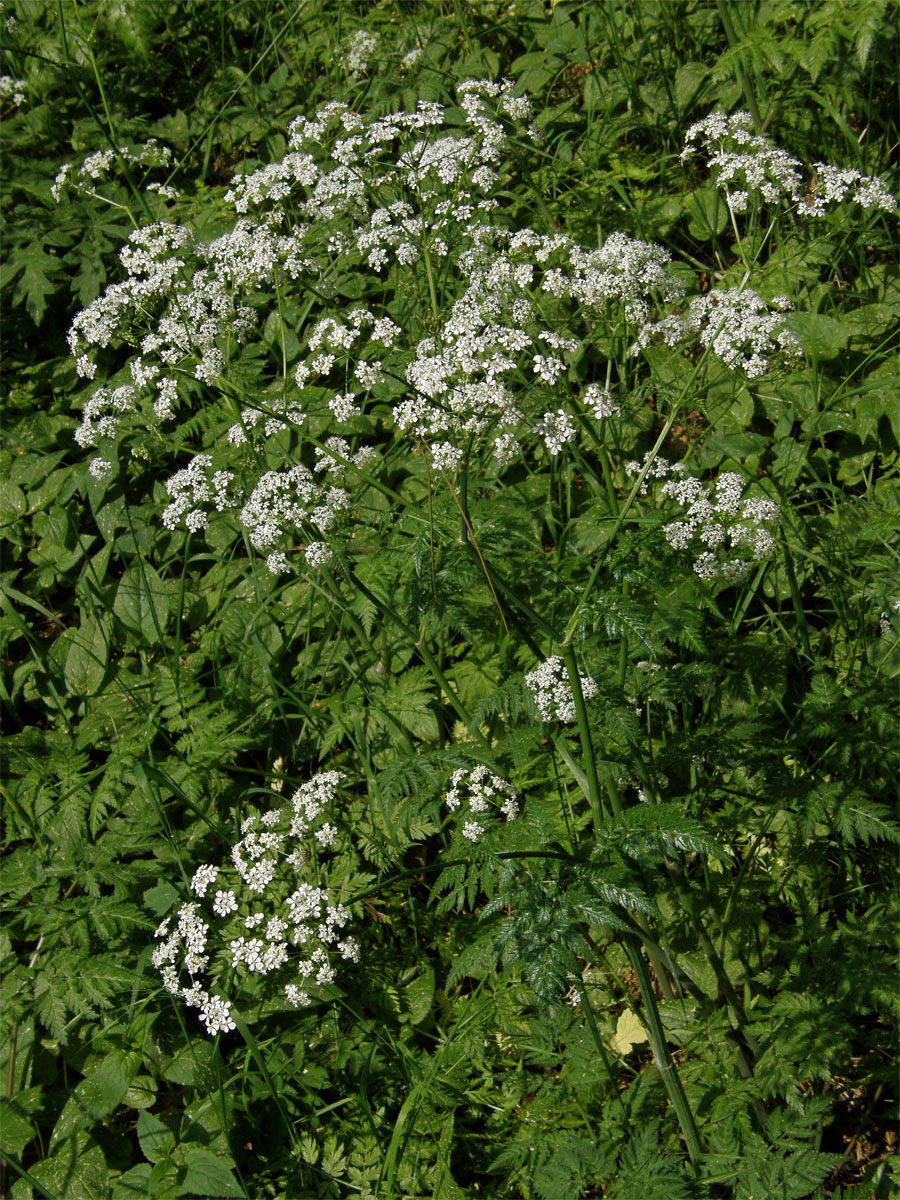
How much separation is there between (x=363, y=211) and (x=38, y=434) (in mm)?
2562

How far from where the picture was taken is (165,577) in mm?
4727

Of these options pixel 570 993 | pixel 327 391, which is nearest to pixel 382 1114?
pixel 570 993

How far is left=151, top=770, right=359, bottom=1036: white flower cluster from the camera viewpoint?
2.92 m

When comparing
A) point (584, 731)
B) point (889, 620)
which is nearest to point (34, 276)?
point (584, 731)

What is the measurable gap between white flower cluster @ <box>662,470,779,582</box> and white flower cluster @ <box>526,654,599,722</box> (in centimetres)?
51

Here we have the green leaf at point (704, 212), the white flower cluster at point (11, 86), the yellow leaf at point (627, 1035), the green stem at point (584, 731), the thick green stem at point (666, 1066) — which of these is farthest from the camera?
the white flower cluster at point (11, 86)

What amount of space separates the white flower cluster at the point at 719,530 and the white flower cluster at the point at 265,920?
1523mm

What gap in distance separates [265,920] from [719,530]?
204 centimetres

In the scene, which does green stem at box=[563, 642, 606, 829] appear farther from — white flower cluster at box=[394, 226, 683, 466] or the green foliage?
white flower cluster at box=[394, 226, 683, 466]

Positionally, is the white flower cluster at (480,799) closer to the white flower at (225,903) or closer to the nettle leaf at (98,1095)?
the white flower at (225,903)

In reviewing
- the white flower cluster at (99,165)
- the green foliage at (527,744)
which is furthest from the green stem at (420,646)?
the white flower cluster at (99,165)

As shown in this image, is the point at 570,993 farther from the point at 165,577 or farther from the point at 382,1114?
the point at 165,577

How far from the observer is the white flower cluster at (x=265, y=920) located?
292cm

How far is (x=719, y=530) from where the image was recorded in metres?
2.66
